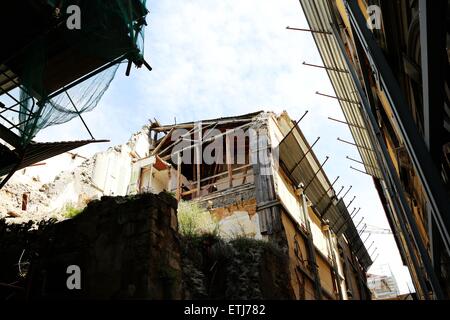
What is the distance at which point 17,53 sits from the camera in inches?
224

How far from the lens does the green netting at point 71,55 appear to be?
5891mm

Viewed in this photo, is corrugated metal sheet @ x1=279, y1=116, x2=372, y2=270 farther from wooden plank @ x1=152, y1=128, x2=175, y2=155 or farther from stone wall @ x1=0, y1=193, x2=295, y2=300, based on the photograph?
stone wall @ x1=0, y1=193, x2=295, y2=300

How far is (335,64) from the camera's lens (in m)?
9.48

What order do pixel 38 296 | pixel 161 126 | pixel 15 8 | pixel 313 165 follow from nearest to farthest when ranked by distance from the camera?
pixel 38 296 < pixel 15 8 < pixel 313 165 < pixel 161 126

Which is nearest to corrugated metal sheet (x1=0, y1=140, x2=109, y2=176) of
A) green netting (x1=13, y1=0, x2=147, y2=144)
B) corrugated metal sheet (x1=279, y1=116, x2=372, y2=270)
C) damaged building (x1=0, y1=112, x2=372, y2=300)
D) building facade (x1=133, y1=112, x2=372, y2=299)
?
green netting (x1=13, y1=0, x2=147, y2=144)

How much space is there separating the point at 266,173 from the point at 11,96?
7.52 metres

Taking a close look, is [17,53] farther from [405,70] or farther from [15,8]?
[405,70]

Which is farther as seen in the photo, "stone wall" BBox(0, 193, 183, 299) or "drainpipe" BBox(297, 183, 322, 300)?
"drainpipe" BBox(297, 183, 322, 300)

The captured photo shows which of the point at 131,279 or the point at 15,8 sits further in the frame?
the point at 15,8

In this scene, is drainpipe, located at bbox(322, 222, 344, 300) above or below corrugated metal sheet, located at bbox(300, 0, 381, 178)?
below

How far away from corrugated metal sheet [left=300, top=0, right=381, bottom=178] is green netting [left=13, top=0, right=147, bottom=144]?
13.4 feet

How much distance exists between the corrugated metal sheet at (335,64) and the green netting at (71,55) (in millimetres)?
4074

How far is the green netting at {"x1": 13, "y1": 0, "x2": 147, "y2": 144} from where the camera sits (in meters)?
5.89

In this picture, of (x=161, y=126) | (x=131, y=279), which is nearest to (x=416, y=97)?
(x=131, y=279)
